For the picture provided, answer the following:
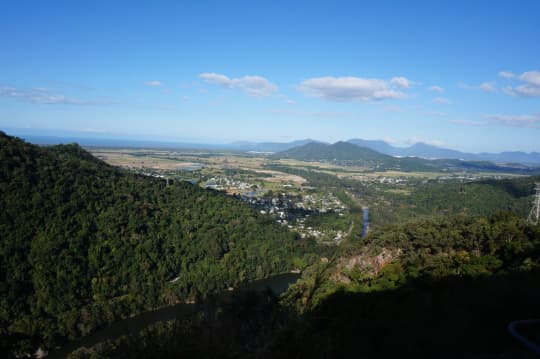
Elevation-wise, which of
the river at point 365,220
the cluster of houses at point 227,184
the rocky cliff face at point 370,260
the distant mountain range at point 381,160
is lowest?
the river at point 365,220

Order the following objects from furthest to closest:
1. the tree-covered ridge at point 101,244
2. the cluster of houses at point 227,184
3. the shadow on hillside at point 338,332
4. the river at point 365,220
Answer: the cluster of houses at point 227,184 → the river at point 365,220 → the tree-covered ridge at point 101,244 → the shadow on hillside at point 338,332

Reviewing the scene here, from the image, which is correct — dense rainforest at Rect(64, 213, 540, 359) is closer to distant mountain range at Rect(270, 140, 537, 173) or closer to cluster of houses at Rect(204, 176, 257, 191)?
cluster of houses at Rect(204, 176, 257, 191)

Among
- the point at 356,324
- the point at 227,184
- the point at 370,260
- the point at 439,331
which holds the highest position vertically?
the point at 439,331

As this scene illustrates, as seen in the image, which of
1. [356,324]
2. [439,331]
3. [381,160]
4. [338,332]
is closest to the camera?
[338,332]

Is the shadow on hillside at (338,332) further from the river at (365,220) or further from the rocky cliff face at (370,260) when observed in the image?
the river at (365,220)

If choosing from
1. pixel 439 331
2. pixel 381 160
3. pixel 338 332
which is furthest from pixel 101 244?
pixel 381 160

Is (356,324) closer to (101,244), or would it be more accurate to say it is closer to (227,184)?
(101,244)

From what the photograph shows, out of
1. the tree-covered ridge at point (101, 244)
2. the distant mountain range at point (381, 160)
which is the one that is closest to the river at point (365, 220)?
the tree-covered ridge at point (101, 244)

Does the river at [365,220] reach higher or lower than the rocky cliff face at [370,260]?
lower
